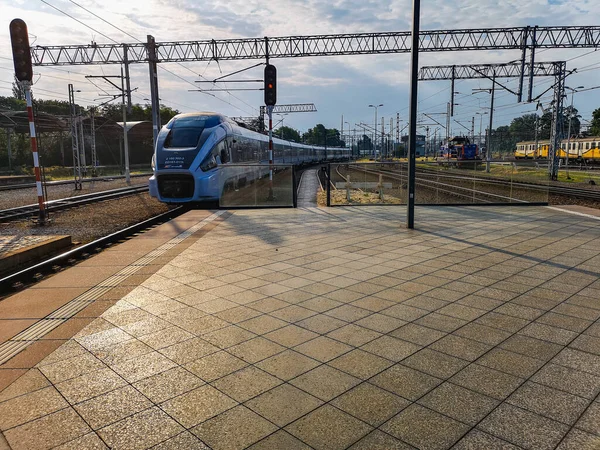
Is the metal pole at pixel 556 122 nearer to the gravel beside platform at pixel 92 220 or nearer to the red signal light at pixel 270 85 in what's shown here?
the red signal light at pixel 270 85

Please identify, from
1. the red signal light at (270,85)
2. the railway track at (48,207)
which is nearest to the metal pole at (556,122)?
the red signal light at (270,85)

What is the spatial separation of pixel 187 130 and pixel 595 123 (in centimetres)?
7957

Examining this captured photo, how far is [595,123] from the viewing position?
238ft

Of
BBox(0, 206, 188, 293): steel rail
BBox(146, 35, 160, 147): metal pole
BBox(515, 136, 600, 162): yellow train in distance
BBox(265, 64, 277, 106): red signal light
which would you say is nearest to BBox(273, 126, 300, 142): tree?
BBox(515, 136, 600, 162): yellow train in distance

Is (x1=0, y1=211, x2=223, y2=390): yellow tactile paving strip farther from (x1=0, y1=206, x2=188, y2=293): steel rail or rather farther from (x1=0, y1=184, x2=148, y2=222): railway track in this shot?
(x1=0, y1=184, x2=148, y2=222): railway track

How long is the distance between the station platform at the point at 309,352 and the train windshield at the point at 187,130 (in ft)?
26.7

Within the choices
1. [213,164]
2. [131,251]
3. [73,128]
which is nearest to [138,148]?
[73,128]

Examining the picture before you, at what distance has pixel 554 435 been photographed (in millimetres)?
2619

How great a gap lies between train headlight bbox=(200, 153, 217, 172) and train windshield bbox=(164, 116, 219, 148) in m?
0.60

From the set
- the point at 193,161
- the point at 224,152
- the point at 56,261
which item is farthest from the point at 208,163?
the point at 56,261

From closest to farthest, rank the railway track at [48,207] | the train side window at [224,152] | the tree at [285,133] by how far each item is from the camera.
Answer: the railway track at [48,207], the train side window at [224,152], the tree at [285,133]

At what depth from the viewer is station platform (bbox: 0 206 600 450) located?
8.91 ft

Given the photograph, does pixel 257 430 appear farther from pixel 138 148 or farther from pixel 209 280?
pixel 138 148

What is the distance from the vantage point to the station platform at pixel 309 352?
2.71 metres
